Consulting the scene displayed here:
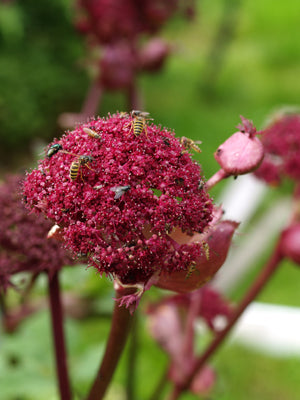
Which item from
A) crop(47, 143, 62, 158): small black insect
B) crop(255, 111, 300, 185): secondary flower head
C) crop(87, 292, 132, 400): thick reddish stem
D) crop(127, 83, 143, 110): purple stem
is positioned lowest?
crop(87, 292, 132, 400): thick reddish stem

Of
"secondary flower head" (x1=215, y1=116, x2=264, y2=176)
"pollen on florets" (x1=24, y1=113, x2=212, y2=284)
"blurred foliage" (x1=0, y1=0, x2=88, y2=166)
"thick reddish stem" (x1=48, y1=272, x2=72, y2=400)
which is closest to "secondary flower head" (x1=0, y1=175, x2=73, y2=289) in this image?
"thick reddish stem" (x1=48, y1=272, x2=72, y2=400)

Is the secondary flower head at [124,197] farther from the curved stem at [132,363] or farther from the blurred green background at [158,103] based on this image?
the curved stem at [132,363]

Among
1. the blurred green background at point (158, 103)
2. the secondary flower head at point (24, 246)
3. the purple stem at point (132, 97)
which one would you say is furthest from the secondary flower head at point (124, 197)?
the purple stem at point (132, 97)

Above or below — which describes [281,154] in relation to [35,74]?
below

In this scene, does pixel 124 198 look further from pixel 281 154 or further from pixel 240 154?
pixel 281 154

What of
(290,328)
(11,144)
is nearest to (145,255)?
(290,328)

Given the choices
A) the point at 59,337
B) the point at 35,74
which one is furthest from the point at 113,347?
the point at 35,74

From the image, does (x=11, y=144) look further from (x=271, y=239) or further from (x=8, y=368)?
(x=8, y=368)

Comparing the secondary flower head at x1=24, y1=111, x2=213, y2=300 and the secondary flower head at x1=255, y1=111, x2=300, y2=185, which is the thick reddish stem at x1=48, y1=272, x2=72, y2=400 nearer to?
the secondary flower head at x1=24, y1=111, x2=213, y2=300
